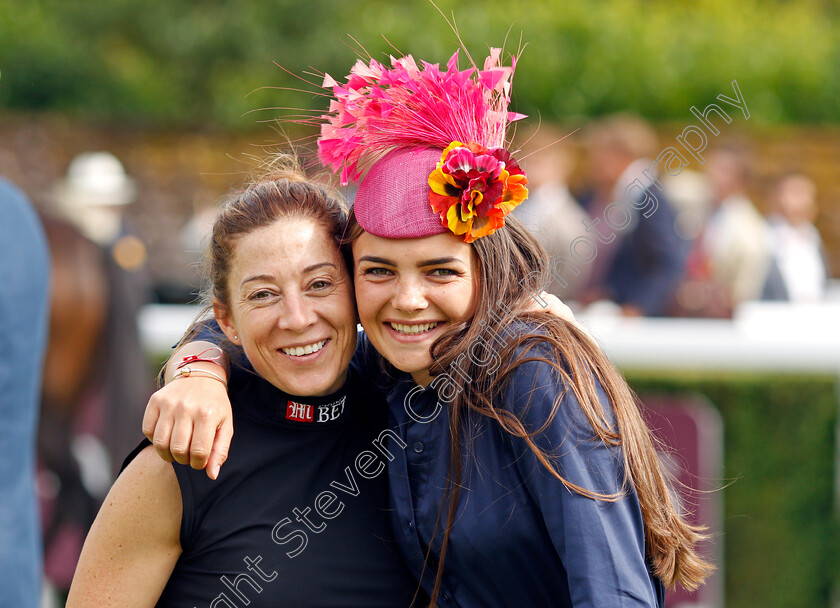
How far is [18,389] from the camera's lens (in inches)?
121

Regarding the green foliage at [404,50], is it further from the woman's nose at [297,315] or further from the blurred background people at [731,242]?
the woman's nose at [297,315]

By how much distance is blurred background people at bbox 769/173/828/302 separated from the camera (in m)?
7.74

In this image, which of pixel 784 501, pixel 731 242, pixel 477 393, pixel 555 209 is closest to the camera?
pixel 477 393

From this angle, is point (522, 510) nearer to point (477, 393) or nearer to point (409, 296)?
point (477, 393)

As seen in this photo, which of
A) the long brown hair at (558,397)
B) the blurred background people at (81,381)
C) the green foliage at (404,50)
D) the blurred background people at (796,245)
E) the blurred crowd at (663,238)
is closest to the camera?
the long brown hair at (558,397)

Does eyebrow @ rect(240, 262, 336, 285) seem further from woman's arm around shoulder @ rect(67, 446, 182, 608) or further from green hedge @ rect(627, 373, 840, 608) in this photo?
green hedge @ rect(627, 373, 840, 608)

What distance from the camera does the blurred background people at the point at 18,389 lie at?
9.72 feet

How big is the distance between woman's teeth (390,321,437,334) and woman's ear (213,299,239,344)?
41 cm

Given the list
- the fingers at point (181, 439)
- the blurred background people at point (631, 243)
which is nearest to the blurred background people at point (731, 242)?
the blurred background people at point (631, 243)

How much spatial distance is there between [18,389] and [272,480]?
1241 millimetres

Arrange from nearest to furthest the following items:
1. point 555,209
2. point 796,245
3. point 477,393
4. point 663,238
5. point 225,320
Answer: point 477,393 < point 225,320 < point 663,238 < point 555,209 < point 796,245

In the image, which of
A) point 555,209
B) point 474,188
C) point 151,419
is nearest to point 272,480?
point 151,419

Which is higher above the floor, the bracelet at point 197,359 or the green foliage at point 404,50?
the green foliage at point 404,50

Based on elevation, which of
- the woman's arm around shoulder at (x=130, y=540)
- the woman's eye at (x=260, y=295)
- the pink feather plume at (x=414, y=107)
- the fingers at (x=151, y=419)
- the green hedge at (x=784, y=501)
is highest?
the pink feather plume at (x=414, y=107)
